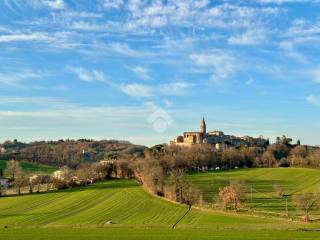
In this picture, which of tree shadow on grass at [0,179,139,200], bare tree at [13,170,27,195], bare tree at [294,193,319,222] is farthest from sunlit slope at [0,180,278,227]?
bare tree at [13,170,27,195]

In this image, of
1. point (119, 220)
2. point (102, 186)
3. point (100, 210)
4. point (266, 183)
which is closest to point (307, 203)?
point (119, 220)

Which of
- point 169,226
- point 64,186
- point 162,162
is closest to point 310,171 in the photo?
point 162,162

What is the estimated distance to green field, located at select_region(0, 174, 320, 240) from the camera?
50.8m

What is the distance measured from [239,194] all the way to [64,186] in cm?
4956

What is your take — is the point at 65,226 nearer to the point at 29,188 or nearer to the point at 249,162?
the point at 29,188

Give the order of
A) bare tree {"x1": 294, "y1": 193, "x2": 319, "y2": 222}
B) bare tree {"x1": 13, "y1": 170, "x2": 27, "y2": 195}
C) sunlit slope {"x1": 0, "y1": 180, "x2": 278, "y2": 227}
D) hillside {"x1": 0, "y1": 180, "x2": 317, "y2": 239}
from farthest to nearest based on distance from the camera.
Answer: bare tree {"x1": 13, "y1": 170, "x2": 27, "y2": 195} < sunlit slope {"x1": 0, "y1": 180, "x2": 278, "y2": 227} < bare tree {"x1": 294, "y1": 193, "x2": 319, "y2": 222} < hillside {"x1": 0, "y1": 180, "x2": 317, "y2": 239}

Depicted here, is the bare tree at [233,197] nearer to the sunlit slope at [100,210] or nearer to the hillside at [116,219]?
the hillside at [116,219]

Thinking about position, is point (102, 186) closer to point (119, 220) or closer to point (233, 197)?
point (119, 220)

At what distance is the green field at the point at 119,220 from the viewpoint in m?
50.8

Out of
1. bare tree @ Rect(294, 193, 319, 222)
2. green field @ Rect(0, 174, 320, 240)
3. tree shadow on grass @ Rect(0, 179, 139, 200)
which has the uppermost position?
tree shadow on grass @ Rect(0, 179, 139, 200)

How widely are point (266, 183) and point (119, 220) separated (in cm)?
6035

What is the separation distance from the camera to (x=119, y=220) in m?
66.6

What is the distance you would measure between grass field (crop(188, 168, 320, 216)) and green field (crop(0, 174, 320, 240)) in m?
11.5

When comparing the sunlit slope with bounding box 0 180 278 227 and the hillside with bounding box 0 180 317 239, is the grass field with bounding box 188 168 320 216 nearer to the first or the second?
the sunlit slope with bounding box 0 180 278 227
